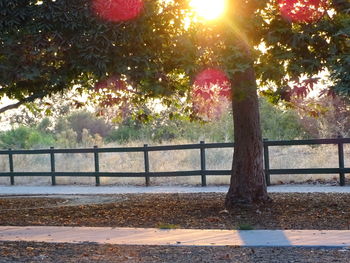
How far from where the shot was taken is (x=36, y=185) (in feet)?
83.1

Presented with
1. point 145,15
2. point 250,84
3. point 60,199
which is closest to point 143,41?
point 145,15

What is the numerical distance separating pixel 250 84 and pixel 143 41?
8.25 ft

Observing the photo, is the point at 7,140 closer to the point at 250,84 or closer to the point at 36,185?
the point at 36,185

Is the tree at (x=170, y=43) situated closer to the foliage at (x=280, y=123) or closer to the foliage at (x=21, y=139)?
the foliage at (x=280, y=123)

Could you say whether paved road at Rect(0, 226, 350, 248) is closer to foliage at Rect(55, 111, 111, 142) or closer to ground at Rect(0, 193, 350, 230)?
ground at Rect(0, 193, 350, 230)

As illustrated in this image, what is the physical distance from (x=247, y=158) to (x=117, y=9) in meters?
5.50

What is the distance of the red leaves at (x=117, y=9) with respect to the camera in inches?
407

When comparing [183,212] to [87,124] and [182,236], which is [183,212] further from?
[87,124]

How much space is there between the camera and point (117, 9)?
10.4 m

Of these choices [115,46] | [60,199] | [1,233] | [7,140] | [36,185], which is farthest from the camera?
[7,140]

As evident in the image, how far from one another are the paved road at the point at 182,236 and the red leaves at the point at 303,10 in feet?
10.6

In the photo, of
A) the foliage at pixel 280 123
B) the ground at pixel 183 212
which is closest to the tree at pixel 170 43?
the ground at pixel 183 212

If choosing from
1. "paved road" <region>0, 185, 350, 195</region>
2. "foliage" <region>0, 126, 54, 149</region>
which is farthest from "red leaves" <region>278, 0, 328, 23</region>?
"foliage" <region>0, 126, 54, 149</region>

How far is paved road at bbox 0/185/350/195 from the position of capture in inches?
752
